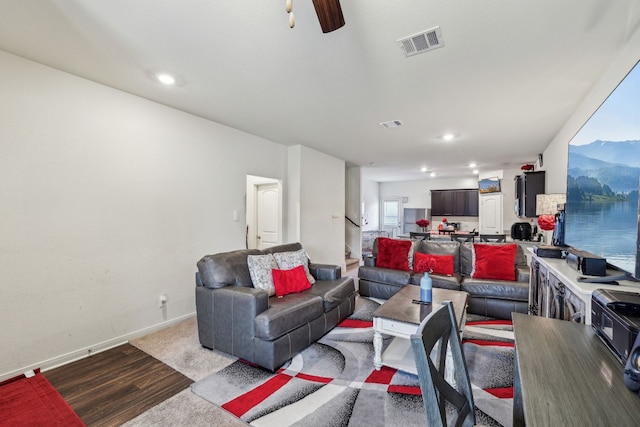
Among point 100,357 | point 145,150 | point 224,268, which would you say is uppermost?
point 145,150

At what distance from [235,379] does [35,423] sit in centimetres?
123

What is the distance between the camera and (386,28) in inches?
73.6

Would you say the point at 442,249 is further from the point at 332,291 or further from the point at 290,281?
the point at 290,281

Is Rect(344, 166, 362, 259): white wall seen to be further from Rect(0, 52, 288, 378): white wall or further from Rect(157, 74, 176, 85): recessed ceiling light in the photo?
Rect(157, 74, 176, 85): recessed ceiling light

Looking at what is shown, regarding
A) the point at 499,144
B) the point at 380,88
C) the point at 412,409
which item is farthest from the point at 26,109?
the point at 499,144

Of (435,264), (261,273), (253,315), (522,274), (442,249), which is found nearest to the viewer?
(253,315)

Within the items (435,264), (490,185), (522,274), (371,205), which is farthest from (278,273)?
(371,205)

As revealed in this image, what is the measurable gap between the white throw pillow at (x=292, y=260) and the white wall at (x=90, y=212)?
1.13 metres

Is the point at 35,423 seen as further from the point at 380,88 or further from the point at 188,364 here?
the point at 380,88

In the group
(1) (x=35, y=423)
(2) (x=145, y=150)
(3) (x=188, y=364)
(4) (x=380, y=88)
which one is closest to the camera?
(1) (x=35, y=423)

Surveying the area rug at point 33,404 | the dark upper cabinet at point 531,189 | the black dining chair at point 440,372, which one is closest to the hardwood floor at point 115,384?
the area rug at point 33,404

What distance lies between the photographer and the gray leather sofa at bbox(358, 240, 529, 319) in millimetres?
3443

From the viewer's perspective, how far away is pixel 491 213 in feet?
25.7

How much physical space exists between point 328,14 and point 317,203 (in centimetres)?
426
